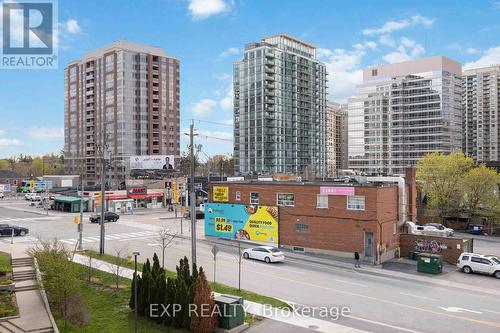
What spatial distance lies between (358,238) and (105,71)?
346ft

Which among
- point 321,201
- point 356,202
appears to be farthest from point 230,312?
point 321,201

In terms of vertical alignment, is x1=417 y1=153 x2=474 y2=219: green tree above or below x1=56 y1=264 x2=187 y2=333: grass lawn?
above

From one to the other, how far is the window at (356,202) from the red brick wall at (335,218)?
0.27m

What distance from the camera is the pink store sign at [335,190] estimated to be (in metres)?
37.1

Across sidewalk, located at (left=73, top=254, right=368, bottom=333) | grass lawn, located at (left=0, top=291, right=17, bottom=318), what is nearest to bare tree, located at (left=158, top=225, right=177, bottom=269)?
sidewalk, located at (left=73, top=254, right=368, bottom=333)

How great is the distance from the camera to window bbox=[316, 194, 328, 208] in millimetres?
38656

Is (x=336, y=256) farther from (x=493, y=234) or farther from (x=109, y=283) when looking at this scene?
(x=493, y=234)

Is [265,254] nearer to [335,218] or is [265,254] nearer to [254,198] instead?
[335,218]

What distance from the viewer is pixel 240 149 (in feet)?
470

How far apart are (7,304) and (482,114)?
180682 mm

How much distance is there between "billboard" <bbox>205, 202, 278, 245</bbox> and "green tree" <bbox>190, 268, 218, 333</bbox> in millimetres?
23217

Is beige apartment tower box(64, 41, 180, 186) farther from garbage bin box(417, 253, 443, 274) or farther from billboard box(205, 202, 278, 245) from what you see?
garbage bin box(417, 253, 443, 274)

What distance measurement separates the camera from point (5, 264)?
1112 inches

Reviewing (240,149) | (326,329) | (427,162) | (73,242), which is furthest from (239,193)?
(240,149)
